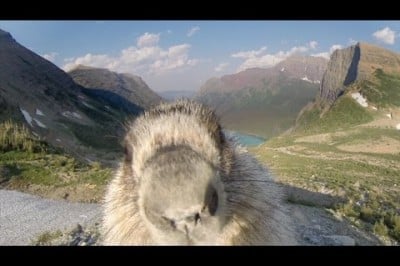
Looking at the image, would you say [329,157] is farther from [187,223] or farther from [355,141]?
[187,223]

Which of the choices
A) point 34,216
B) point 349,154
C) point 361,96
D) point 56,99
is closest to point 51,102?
point 56,99

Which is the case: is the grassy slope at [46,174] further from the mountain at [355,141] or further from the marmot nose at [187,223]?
the marmot nose at [187,223]

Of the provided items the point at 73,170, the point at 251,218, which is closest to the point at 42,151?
the point at 73,170

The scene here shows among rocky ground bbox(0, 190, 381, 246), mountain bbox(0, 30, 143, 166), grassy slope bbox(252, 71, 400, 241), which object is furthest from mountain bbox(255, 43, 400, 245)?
mountain bbox(0, 30, 143, 166)

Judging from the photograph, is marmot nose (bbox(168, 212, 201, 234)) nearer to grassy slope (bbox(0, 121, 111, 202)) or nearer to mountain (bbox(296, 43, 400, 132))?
grassy slope (bbox(0, 121, 111, 202))

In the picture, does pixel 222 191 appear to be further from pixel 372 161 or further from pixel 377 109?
pixel 372 161
